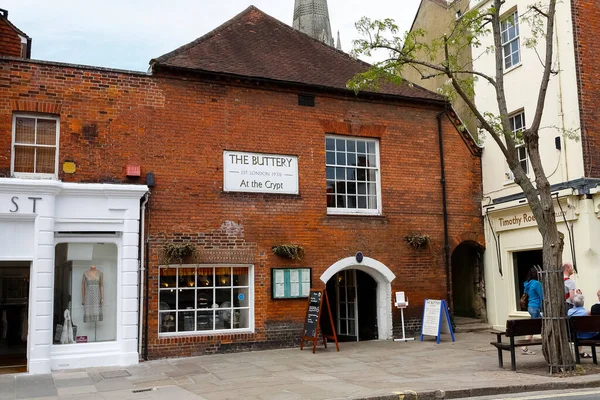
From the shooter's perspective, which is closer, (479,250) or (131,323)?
(131,323)

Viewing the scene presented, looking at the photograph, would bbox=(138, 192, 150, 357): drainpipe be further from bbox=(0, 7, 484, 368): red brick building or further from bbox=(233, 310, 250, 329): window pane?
bbox=(233, 310, 250, 329): window pane

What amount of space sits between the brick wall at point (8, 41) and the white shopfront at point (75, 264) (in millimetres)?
3743

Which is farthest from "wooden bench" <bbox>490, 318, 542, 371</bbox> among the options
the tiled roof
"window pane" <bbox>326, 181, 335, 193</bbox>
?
→ the tiled roof

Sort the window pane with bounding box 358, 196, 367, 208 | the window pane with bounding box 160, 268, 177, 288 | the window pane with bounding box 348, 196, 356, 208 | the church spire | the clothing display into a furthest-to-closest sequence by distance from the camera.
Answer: the church spire
the window pane with bounding box 358, 196, 367, 208
the window pane with bounding box 348, 196, 356, 208
the window pane with bounding box 160, 268, 177, 288
the clothing display

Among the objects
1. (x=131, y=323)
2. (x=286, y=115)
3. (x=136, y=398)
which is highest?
(x=286, y=115)

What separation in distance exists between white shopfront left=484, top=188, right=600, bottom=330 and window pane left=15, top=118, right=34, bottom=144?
11.4 m

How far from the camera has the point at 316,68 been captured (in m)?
15.2

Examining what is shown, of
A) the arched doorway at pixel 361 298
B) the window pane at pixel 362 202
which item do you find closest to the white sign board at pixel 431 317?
the arched doorway at pixel 361 298

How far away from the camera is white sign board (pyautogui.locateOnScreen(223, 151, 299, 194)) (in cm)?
1332

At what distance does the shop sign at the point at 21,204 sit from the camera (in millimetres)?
11023

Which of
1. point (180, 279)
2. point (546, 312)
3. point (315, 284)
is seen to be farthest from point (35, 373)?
point (546, 312)

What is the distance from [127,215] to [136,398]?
4.51 metres

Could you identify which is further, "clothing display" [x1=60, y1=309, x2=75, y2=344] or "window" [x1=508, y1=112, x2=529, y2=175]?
"window" [x1=508, y1=112, x2=529, y2=175]

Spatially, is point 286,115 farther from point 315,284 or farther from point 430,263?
point 430,263
